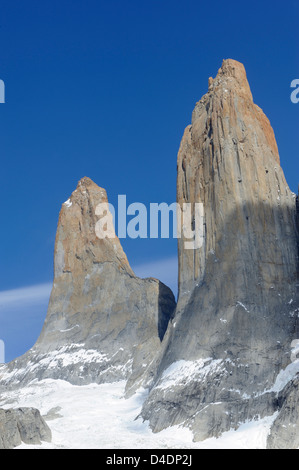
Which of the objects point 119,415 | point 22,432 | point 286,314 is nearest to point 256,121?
point 286,314

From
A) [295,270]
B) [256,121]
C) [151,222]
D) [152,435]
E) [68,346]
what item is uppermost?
[256,121]

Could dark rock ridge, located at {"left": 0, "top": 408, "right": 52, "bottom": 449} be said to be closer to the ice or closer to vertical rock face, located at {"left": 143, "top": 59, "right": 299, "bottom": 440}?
the ice

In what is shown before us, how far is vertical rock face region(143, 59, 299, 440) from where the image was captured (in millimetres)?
64000

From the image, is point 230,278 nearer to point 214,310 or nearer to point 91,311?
point 214,310

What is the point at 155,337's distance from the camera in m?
86.2

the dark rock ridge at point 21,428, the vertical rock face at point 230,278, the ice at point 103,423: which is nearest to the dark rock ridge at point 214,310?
the vertical rock face at point 230,278

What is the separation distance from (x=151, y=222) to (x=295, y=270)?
13.5m

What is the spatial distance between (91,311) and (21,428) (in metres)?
34.8

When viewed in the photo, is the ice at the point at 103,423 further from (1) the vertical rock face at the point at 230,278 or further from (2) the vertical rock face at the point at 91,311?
(2) the vertical rock face at the point at 91,311

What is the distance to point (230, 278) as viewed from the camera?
70812 mm

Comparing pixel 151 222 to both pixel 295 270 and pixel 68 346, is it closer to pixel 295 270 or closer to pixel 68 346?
pixel 295 270

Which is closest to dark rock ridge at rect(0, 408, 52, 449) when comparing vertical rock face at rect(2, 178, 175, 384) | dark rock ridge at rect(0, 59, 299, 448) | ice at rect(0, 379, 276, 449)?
ice at rect(0, 379, 276, 449)

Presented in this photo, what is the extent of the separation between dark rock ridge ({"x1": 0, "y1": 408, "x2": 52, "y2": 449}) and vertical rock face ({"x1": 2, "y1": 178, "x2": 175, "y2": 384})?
21.6 m

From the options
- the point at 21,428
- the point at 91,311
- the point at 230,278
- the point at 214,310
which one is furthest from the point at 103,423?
the point at 91,311
